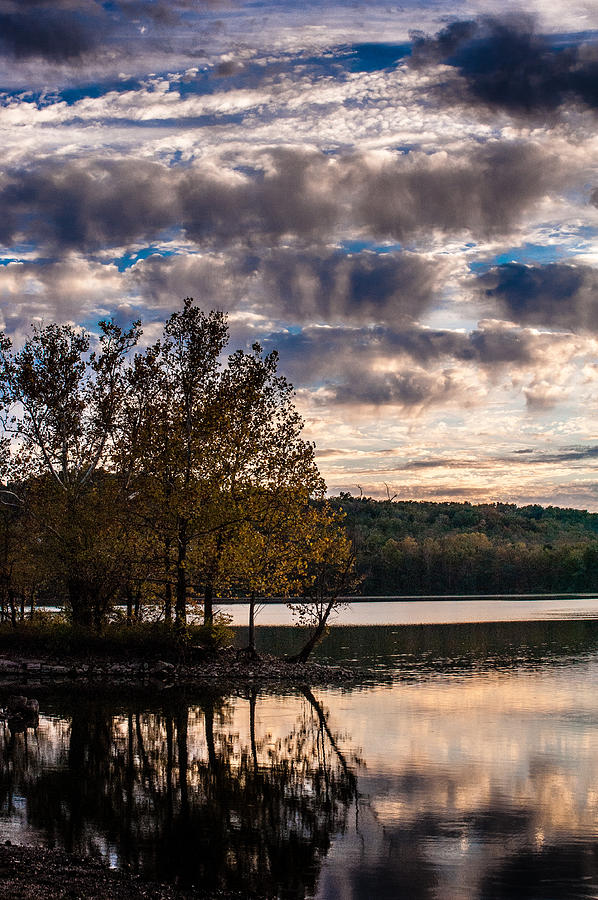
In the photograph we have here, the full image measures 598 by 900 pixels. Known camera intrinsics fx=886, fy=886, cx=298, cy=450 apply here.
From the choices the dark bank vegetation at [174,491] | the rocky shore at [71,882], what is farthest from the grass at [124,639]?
the rocky shore at [71,882]

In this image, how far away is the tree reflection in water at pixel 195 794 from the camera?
1502 centimetres

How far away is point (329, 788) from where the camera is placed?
20.5m

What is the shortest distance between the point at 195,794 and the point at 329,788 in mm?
3087

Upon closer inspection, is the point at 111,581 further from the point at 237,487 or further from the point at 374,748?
the point at 374,748

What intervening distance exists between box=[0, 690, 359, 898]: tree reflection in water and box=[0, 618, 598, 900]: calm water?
0.06 meters

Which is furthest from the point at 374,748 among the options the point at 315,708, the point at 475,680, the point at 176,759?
the point at 475,680

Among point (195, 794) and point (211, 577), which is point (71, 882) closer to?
point (195, 794)

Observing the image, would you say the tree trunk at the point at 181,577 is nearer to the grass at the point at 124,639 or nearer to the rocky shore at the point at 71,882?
the grass at the point at 124,639

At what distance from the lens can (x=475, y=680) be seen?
41.2m

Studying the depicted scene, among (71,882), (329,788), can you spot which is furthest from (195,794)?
(71,882)

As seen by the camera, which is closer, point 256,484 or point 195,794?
point 195,794

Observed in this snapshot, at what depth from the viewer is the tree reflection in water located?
15023 mm

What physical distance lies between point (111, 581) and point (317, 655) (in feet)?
53.6

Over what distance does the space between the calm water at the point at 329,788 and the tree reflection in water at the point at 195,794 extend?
0.06m
